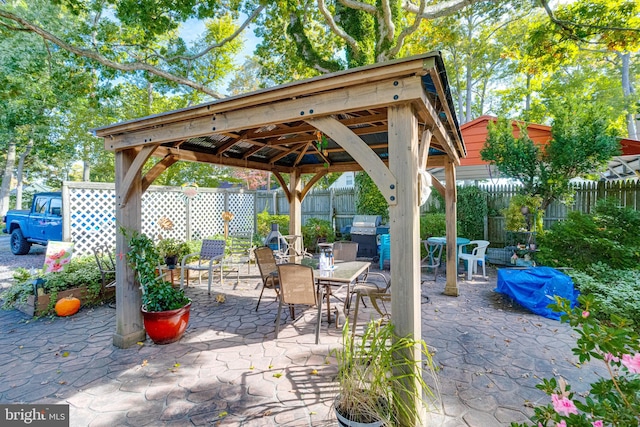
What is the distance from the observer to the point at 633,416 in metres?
1.10

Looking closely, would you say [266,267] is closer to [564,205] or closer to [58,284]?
[58,284]

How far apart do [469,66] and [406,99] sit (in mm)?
16492

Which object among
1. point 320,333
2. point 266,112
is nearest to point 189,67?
point 266,112

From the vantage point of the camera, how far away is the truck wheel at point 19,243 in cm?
863

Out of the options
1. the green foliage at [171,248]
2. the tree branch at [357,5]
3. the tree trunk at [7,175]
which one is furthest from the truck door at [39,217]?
the tree trunk at [7,175]

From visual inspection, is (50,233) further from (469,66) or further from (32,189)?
(32,189)

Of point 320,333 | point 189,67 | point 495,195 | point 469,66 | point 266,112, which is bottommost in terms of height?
point 320,333

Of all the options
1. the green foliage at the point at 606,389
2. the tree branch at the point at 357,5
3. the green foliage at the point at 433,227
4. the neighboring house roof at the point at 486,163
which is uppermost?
the tree branch at the point at 357,5

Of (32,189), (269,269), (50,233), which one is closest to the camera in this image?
(269,269)

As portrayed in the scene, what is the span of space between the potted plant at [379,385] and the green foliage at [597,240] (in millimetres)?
4678

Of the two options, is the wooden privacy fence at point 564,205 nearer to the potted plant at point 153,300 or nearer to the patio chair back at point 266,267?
the patio chair back at point 266,267

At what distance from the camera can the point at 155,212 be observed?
7.52 meters

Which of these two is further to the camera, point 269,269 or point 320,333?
point 269,269

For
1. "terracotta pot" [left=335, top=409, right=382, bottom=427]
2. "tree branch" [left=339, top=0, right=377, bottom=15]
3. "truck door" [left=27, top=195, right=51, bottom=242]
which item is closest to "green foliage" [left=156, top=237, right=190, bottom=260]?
"truck door" [left=27, top=195, right=51, bottom=242]
